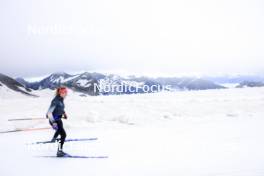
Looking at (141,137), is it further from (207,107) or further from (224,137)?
(207,107)

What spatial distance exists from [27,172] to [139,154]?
284 cm

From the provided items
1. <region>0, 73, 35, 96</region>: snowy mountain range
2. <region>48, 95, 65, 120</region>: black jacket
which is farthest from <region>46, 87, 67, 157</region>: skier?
<region>0, 73, 35, 96</region>: snowy mountain range

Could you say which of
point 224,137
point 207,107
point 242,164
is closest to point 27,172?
point 242,164

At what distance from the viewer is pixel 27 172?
7.01m

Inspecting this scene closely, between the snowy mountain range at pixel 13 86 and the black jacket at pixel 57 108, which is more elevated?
the snowy mountain range at pixel 13 86
